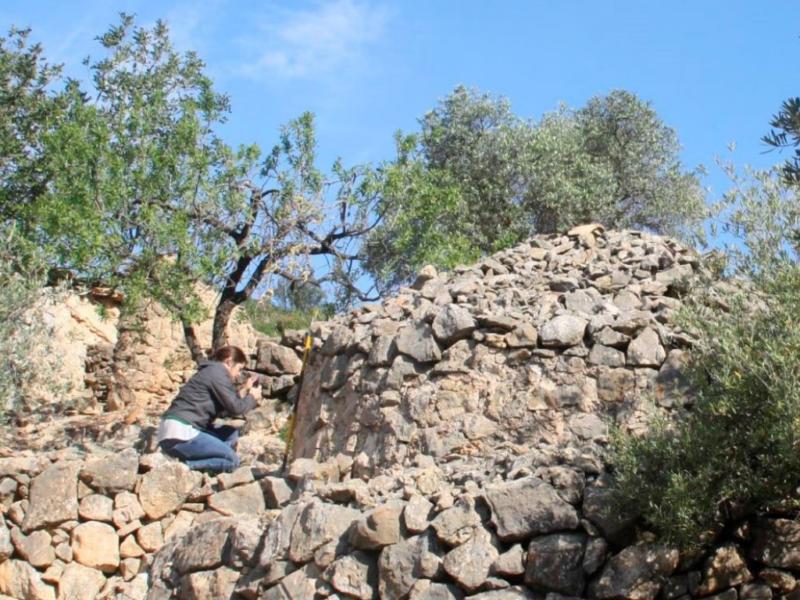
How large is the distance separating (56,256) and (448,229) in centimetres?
564

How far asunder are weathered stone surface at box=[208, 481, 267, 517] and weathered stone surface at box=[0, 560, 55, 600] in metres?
1.43

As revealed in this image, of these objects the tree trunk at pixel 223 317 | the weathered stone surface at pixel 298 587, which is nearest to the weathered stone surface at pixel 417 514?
the weathered stone surface at pixel 298 587

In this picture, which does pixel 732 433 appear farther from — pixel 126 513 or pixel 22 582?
pixel 22 582

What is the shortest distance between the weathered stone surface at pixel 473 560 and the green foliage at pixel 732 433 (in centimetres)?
85

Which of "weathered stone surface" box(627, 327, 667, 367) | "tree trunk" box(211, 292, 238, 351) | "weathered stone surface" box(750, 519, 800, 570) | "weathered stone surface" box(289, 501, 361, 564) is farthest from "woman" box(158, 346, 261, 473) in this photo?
"weathered stone surface" box(750, 519, 800, 570)

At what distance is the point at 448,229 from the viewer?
1551cm

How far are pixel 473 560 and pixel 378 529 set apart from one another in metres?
0.69

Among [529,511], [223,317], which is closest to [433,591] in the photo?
[529,511]

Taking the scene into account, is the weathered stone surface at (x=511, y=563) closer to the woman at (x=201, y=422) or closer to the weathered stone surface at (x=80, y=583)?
the woman at (x=201, y=422)

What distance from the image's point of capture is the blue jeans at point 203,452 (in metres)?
8.96

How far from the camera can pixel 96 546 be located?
28.2 ft

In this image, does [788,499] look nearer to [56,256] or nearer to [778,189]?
[778,189]

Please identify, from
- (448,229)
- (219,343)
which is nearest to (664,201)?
(448,229)

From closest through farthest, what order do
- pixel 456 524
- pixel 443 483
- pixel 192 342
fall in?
pixel 456 524 → pixel 443 483 → pixel 192 342
